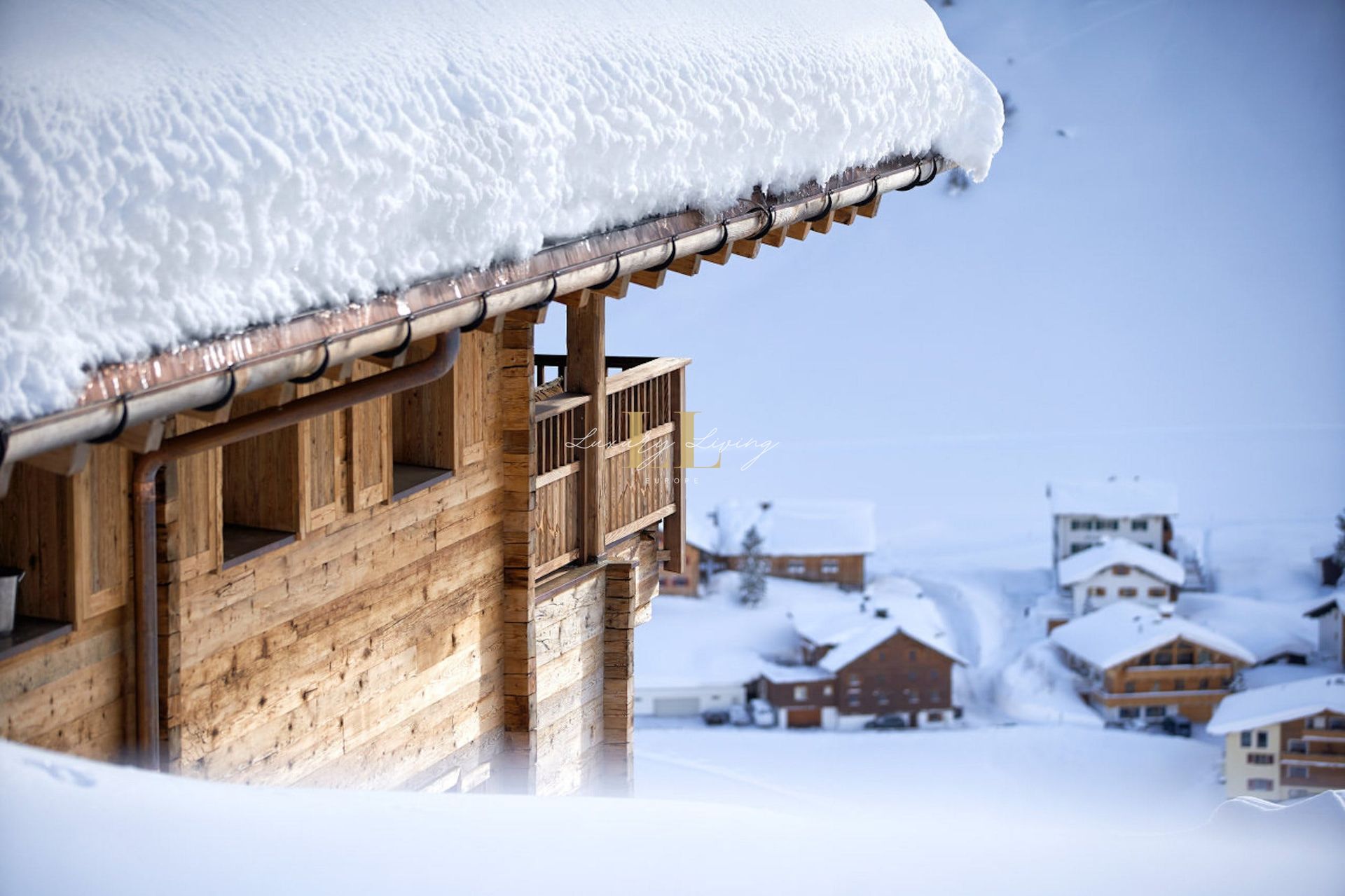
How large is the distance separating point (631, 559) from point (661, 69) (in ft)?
11.7

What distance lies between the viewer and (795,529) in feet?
123

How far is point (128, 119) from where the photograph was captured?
11.0 feet

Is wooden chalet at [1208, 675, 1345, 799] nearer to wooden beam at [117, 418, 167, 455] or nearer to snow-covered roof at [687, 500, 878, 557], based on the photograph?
snow-covered roof at [687, 500, 878, 557]

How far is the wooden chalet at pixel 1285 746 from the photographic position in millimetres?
26391

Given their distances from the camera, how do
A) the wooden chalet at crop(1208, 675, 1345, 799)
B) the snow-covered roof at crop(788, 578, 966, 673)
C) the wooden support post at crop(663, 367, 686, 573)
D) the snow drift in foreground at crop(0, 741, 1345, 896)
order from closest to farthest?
the snow drift in foreground at crop(0, 741, 1345, 896) → the wooden support post at crop(663, 367, 686, 573) → the wooden chalet at crop(1208, 675, 1345, 799) → the snow-covered roof at crop(788, 578, 966, 673)

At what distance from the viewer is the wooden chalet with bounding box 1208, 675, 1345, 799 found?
26.4 m

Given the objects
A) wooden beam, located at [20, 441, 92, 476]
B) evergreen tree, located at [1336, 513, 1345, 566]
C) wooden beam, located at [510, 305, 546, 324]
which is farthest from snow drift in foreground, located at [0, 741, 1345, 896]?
evergreen tree, located at [1336, 513, 1345, 566]

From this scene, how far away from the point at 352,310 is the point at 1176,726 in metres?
→ 29.8

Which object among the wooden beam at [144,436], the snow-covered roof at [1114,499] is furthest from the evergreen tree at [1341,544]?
the wooden beam at [144,436]

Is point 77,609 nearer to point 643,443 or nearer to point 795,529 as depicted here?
point 643,443

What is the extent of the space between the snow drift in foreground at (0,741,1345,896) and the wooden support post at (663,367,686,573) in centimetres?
462

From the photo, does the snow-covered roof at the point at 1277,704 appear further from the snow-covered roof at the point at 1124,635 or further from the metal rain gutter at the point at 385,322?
the metal rain gutter at the point at 385,322

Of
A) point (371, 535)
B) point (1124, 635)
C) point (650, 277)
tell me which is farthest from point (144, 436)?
point (1124, 635)

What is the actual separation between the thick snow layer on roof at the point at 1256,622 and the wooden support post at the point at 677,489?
28.2 meters
